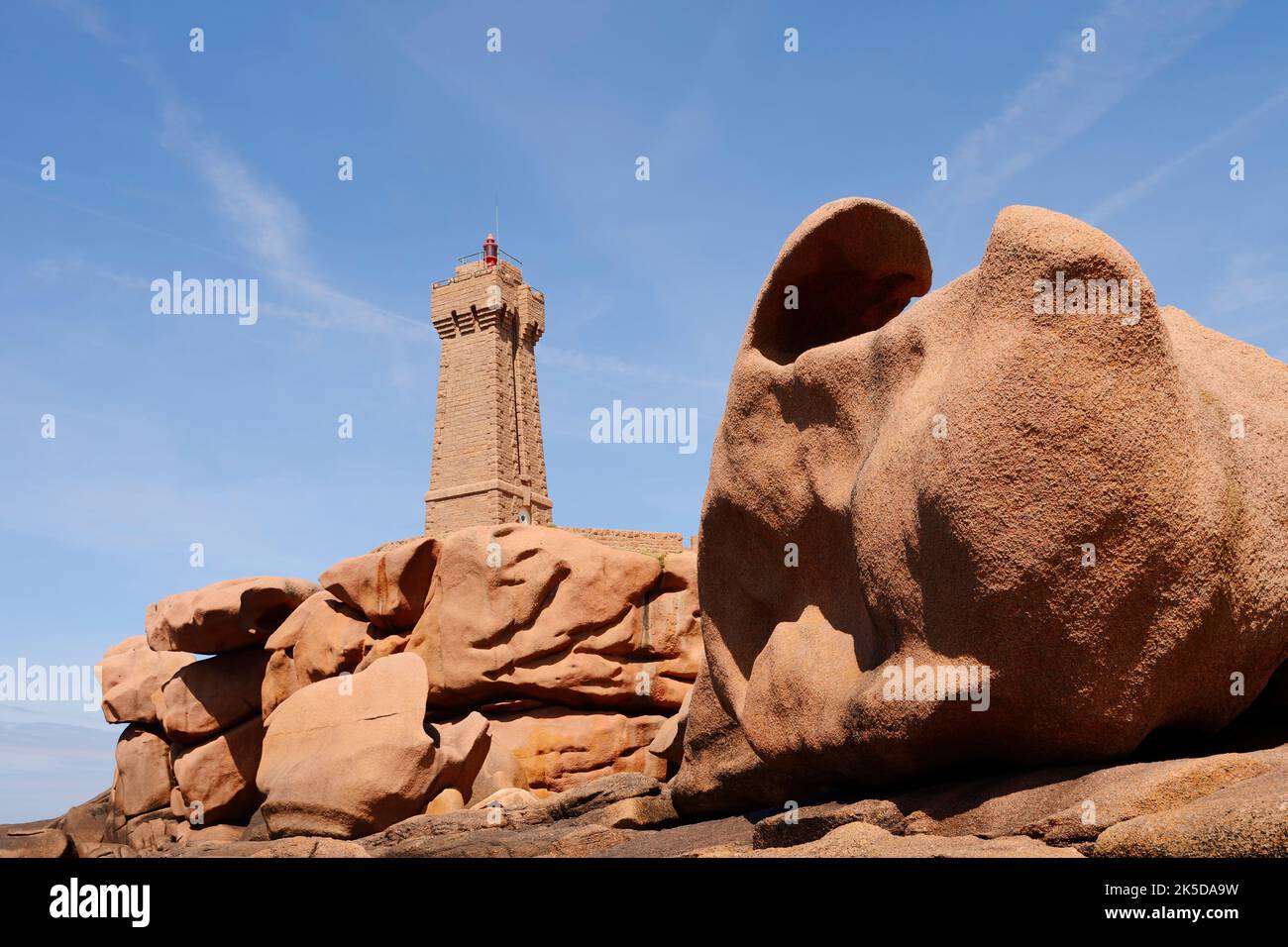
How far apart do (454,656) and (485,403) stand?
60.8ft

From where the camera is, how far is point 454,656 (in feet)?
60.0

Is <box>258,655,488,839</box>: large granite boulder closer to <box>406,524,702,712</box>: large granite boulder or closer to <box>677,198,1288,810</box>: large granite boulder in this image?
<box>406,524,702,712</box>: large granite boulder

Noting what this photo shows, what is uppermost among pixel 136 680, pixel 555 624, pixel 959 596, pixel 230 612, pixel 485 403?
pixel 485 403

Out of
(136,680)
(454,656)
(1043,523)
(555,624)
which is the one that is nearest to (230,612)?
(136,680)

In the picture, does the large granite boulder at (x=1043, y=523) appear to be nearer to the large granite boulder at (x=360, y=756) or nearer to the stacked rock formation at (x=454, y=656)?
the large granite boulder at (x=360, y=756)

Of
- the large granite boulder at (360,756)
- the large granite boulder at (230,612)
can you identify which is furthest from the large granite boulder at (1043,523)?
the large granite boulder at (230,612)

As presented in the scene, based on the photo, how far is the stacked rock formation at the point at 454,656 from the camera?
18.0 meters

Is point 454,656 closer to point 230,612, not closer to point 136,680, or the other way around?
point 230,612

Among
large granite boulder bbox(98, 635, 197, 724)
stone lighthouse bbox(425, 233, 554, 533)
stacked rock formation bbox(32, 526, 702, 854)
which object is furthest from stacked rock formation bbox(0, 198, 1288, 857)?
stone lighthouse bbox(425, 233, 554, 533)

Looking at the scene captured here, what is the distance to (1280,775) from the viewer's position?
493 centimetres

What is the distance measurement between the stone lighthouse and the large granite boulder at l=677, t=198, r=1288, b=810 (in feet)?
92.5

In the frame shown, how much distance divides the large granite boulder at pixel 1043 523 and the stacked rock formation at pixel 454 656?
889cm
